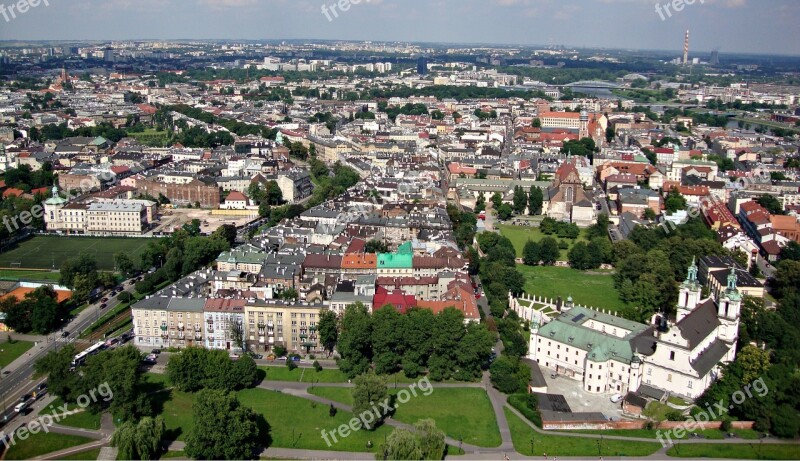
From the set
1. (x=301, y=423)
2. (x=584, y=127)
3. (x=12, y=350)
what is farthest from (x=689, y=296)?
(x=584, y=127)

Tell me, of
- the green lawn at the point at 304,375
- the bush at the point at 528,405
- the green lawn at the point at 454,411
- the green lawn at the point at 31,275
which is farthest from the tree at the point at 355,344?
the green lawn at the point at 31,275

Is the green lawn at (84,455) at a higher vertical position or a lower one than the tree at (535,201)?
lower

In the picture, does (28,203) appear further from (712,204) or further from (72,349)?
(712,204)

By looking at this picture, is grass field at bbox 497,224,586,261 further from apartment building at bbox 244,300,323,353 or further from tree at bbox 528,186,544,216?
apartment building at bbox 244,300,323,353

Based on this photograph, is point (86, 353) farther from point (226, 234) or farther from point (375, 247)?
point (375, 247)

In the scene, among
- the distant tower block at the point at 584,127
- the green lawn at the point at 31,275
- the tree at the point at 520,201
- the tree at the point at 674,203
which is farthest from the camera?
the distant tower block at the point at 584,127

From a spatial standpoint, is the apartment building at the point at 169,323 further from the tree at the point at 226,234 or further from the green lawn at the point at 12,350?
the tree at the point at 226,234
